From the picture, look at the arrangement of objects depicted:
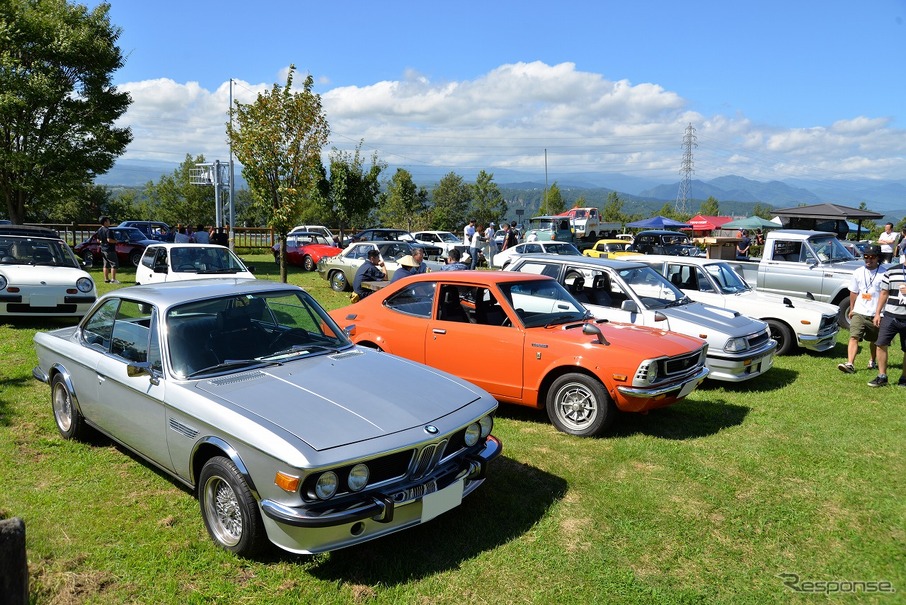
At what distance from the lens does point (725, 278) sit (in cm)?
1016

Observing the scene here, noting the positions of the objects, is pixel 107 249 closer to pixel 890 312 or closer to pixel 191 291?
pixel 191 291

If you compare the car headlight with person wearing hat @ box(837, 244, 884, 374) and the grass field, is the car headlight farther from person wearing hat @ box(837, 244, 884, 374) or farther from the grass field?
person wearing hat @ box(837, 244, 884, 374)

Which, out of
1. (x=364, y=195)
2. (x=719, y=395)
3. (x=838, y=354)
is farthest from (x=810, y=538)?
(x=364, y=195)

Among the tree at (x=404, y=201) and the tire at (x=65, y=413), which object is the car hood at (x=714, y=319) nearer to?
the tire at (x=65, y=413)

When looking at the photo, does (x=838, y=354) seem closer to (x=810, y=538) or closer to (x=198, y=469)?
(x=810, y=538)

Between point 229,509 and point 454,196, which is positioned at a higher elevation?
point 454,196

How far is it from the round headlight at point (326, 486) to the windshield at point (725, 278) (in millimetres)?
8223

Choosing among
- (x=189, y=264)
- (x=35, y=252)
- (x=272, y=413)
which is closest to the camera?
(x=272, y=413)

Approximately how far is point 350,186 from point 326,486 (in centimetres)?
3347

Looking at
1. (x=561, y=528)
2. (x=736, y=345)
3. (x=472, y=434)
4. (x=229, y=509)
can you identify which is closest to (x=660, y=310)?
(x=736, y=345)

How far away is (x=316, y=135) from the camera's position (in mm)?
14180

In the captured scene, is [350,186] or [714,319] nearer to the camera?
[714,319]

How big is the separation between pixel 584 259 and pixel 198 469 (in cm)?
587

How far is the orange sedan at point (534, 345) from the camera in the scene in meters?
5.73
